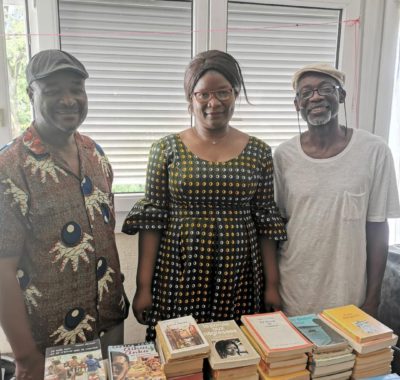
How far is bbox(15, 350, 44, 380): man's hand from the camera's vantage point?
1.05m

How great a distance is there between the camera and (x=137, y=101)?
1.89 meters

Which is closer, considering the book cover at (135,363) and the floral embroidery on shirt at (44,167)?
the book cover at (135,363)

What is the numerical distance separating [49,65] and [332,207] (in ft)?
3.23

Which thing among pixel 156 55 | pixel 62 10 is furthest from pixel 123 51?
pixel 62 10

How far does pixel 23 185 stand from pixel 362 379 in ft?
3.31

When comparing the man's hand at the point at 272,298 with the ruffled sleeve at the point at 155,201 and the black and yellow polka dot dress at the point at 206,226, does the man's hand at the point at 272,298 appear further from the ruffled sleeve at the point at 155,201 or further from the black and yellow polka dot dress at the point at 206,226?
the ruffled sleeve at the point at 155,201

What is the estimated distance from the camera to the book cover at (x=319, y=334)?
36.5 inches

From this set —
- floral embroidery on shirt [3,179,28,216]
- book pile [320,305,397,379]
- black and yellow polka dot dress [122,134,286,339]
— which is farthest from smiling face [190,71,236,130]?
book pile [320,305,397,379]

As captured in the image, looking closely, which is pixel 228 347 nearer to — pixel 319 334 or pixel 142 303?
pixel 319 334

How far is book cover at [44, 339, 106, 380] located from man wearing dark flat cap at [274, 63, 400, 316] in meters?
0.75

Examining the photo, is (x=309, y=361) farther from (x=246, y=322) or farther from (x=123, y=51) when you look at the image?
(x=123, y=51)

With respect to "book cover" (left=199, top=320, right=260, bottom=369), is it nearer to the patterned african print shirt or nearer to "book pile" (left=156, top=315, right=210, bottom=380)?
"book pile" (left=156, top=315, right=210, bottom=380)

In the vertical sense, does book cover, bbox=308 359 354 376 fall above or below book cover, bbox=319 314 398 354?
below

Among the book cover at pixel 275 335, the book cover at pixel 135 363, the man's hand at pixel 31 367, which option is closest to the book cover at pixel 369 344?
the book cover at pixel 275 335
